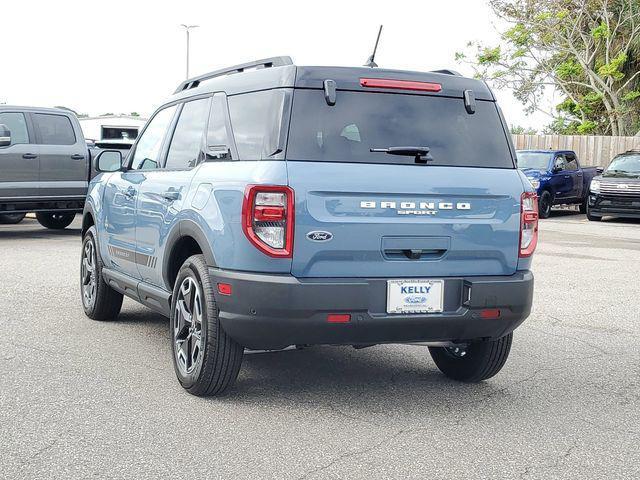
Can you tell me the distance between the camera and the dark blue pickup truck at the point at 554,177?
24.1 m

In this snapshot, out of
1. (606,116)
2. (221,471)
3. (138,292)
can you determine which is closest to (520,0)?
(606,116)

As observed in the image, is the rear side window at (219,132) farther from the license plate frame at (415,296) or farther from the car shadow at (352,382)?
the car shadow at (352,382)

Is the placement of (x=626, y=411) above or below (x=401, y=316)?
below

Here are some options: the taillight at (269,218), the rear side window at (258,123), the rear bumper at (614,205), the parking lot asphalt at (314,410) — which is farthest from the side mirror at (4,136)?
the rear bumper at (614,205)

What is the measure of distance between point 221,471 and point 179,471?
0.62 feet

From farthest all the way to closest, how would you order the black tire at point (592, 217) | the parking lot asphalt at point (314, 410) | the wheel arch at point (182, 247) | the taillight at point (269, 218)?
the black tire at point (592, 217)
the wheel arch at point (182, 247)
the taillight at point (269, 218)
the parking lot asphalt at point (314, 410)

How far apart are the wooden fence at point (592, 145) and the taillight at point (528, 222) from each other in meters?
27.9

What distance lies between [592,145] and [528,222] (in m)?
28.6

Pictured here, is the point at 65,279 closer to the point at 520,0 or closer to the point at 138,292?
the point at 138,292

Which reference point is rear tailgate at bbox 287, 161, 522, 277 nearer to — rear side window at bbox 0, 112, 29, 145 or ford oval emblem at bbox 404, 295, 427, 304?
ford oval emblem at bbox 404, 295, 427, 304

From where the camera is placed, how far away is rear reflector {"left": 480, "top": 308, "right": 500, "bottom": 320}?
5.32 meters

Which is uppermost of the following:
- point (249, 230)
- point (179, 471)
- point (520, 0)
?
point (520, 0)

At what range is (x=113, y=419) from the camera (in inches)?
200

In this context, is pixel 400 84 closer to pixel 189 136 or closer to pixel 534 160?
pixel 189 136
